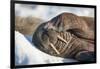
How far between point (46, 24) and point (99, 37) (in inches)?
29.4

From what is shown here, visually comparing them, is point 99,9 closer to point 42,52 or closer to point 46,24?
point 46,24

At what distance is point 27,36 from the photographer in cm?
210

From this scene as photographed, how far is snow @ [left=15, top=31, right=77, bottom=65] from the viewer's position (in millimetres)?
2059

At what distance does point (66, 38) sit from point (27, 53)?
0.49 metres

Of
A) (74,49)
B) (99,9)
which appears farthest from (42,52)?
(99,9)

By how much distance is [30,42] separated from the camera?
211cm

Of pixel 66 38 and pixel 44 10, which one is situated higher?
pixel 44 10

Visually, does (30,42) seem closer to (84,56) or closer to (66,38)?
(66,38)

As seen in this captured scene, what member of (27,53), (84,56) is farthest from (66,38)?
(27,53)

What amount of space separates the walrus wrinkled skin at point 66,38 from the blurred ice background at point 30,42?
52 millimetres

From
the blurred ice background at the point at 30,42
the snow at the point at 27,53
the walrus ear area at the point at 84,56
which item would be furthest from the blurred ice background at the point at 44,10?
the walrus ear area at the point at 84,56

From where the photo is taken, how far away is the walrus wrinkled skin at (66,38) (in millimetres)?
2170

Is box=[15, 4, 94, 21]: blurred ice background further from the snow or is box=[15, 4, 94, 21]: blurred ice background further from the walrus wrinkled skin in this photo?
the snow

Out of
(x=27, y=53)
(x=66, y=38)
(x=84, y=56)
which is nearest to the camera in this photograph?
(x=27, y=53)
